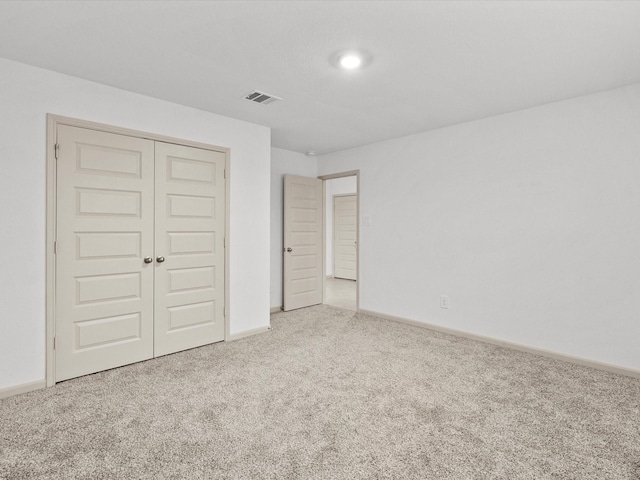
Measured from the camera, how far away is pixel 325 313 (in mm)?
4910

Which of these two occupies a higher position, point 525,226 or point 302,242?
point 525,226

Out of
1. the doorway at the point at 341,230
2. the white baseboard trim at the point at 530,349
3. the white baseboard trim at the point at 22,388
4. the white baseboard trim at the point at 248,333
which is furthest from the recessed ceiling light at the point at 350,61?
the doorway at the point at 341,230

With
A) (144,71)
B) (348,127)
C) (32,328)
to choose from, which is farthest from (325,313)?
(144,71)

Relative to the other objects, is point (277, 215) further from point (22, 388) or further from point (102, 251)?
point (22, 388)

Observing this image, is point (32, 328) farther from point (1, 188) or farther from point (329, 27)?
point (329, 27)

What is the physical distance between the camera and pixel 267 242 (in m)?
4.07

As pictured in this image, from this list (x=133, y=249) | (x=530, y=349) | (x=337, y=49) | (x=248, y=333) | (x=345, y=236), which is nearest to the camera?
(x=337, y=49)

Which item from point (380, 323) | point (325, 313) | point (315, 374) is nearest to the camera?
point (315, 374)

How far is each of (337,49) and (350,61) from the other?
167 mm

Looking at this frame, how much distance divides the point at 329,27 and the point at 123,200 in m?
2.21

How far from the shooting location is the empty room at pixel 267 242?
74.6 inches

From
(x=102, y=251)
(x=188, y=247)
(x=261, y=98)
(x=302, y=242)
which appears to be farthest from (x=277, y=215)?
(x=102, y=251)

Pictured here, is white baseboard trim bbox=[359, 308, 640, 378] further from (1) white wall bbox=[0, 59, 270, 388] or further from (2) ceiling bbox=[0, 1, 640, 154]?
(1) white wall bbox=[0, 59, 270, 388]

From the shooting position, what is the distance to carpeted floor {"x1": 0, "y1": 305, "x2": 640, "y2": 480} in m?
1.71
